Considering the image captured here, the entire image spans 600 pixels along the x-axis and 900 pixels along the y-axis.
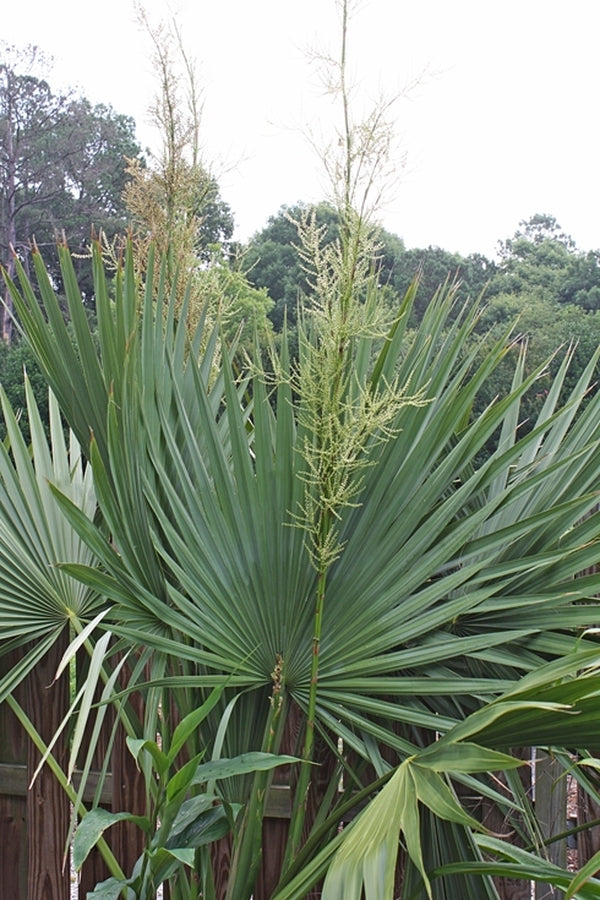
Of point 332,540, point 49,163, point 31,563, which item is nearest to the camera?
point 332,540

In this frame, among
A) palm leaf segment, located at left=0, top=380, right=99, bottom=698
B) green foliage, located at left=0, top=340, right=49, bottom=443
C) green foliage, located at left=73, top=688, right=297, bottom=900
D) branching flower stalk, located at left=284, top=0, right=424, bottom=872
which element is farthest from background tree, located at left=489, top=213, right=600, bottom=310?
green foliage, located at left=73, top=688, right=297, bottom=900

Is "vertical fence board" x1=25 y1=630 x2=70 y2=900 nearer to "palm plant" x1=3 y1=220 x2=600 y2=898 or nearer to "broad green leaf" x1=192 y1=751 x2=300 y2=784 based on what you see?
"palm plant" x1=3 y1=220 x2=600 y2=898

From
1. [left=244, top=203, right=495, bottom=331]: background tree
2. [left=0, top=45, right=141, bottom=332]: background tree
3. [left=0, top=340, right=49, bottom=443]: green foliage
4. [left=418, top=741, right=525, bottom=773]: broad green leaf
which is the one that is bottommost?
[left=418, top=741, right=525, bottom=773]: broad green leaf

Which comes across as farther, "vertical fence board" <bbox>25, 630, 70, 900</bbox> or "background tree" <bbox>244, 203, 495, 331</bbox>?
"background tree" <bbox>244, 203, 495, 331</bbox>

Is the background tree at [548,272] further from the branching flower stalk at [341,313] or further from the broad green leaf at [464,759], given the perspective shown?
the broad green leaf at [464,759]

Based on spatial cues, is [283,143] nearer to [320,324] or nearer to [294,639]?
[320,324]

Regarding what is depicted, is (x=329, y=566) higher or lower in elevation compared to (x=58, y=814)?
higher

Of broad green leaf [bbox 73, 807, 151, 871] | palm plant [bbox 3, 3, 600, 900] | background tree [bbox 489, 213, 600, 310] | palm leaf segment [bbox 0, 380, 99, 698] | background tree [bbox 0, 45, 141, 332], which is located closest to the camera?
broad green leaf [bbox 73, 807, 151, 871]

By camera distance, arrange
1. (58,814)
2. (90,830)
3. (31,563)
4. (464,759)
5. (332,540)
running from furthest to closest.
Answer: (58,814), (31,563), (332,540), (90,830), (464,759)

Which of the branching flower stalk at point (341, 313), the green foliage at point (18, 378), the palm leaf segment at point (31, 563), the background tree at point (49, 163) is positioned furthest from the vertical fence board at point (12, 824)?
the background tree at point (49, 163)

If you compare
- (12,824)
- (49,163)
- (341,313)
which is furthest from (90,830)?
(49,163)

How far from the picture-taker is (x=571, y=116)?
37.8 meters

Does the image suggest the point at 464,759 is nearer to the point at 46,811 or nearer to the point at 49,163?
the point at 46,811

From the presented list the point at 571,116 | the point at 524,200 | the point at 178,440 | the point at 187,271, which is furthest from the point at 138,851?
the point at 524,200
